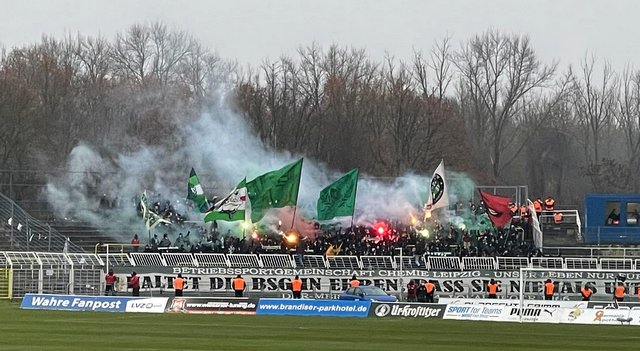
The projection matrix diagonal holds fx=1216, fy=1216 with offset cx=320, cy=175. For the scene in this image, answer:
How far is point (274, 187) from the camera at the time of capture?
6475cm

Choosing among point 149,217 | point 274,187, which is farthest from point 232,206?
point 149,217

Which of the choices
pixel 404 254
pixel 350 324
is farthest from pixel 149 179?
pixel 350 324

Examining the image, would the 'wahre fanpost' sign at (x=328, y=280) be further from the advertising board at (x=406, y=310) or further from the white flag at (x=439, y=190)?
the advertising board at (x=406, y=310)

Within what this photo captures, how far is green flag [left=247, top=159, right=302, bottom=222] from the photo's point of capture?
212ft

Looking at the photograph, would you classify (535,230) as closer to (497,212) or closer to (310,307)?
(497,212)

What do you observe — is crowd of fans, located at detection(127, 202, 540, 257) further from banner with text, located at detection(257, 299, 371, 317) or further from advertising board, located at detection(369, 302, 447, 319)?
advertising board, located at detection(369, 302, 447, 319)

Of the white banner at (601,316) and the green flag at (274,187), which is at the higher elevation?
the green flag at (274,187)

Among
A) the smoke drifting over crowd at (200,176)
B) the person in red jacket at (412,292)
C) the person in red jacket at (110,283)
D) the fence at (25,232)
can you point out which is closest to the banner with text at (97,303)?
the person in red jacket at (110,283)

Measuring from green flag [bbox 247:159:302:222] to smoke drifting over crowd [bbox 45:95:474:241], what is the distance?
6954 mm

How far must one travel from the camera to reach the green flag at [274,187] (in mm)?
64562

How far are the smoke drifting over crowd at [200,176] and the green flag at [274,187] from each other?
6.95 metres

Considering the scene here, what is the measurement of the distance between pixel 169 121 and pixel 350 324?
57.9 metres

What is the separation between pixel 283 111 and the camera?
106 m

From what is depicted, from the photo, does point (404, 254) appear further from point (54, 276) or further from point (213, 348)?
point (213, 348)
